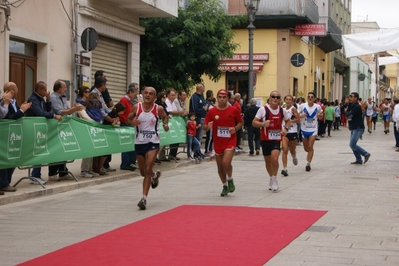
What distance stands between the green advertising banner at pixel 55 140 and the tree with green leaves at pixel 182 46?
457 inches

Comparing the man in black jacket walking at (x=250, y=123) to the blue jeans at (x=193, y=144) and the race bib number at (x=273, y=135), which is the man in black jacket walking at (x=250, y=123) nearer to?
the blue jeans at (x=193, y=144)

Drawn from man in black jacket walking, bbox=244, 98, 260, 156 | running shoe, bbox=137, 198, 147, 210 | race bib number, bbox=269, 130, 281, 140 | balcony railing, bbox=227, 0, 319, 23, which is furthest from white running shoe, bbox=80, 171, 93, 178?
balcony railing, bbox=227, 0, 319, 23

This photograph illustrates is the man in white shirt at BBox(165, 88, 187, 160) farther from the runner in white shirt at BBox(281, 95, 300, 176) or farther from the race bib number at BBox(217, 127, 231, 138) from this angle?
the race bib number at BBox(217, 127, 231, 138)

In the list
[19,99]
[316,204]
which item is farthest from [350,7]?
[316,204]

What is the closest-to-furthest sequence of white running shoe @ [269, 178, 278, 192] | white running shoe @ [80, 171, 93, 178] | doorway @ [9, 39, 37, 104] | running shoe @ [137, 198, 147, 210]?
running shoe @ [137, 198, 147, 210], white running shoe @ [269, 178, 278, 192], white running shoe @ [80, 171, 93, 178], doorway @ [9, 39, 37, 104]

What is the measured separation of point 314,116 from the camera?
1827cm

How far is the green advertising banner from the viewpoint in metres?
12.1

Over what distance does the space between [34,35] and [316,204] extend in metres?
9.37

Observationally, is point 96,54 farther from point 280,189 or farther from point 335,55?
point 335,55

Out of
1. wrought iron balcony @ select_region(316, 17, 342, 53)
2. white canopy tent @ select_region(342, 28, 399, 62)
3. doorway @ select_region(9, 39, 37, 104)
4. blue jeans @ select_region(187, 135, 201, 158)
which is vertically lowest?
blue jeans @ select_region(187, 135, 201, 158)

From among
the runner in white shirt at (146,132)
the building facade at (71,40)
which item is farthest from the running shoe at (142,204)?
the building facade at (71,40)

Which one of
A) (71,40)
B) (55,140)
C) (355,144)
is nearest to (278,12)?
(355,144)

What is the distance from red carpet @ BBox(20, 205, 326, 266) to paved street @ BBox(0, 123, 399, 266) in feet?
0.80

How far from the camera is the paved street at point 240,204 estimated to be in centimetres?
806
